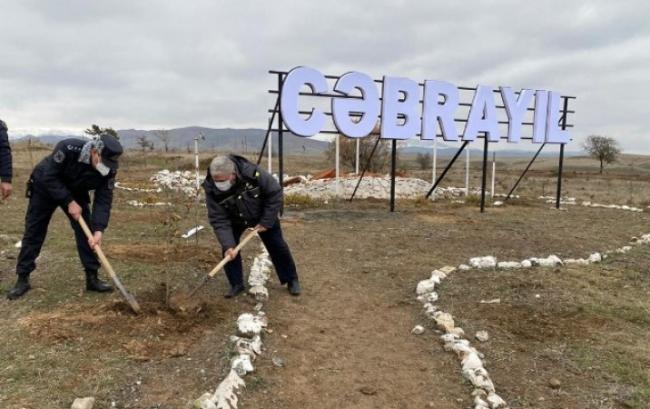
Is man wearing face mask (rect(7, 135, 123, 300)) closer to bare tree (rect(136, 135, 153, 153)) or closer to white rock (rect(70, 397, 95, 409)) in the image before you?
white rock (rect(70, 397, 95, 409))

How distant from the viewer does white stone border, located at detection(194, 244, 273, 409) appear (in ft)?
11.1

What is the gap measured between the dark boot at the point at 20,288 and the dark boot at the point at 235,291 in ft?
6.78

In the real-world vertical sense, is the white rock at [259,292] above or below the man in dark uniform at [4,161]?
below

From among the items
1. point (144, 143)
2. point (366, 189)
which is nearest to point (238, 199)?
point (366, 189)

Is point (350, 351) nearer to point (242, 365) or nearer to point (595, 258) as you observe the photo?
point (242, 365)

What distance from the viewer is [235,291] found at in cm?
566

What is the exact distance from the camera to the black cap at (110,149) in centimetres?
488

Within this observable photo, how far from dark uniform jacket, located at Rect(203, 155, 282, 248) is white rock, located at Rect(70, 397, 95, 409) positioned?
6.97 ft

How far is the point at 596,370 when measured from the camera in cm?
415

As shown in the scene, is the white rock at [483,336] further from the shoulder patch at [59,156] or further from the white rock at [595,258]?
the shoulder patch at [59,156]


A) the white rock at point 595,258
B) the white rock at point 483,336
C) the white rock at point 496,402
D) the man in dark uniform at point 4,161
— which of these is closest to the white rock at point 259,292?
the white rock at point 483,336

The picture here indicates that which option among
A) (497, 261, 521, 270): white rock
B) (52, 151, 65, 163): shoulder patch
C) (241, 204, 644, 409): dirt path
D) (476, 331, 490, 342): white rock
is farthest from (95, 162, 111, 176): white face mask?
(497, 261, 521, 270): white rock

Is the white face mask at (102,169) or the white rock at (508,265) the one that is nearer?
the white face mask at (102,169)

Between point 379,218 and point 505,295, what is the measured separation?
6143 mm
